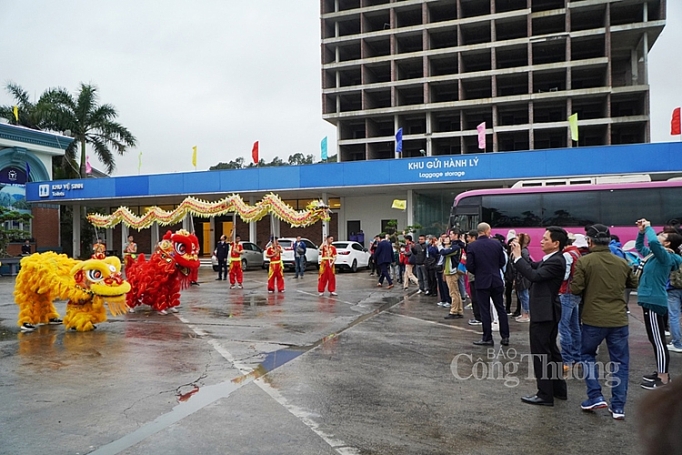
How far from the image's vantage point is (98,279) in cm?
934

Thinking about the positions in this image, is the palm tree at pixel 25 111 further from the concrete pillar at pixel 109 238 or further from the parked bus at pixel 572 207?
the parked bus at pixel 572 207

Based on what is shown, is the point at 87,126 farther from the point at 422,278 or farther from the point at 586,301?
the point at 586,301

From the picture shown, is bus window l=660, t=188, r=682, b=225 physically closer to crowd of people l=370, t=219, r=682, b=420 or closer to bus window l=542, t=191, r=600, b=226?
bus window l=542, t=191, r=600, b=226

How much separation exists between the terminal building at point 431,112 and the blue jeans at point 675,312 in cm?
1762

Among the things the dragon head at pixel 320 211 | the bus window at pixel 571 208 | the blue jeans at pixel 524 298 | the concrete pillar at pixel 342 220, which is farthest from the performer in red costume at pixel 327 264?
the concrete pillar at pixel 342 220

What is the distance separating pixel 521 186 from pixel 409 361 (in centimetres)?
1321

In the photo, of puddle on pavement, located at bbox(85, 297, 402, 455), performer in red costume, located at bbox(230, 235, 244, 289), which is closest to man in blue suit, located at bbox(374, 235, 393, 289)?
performer in red costume, located at bbox(230, 235, 244, 289)

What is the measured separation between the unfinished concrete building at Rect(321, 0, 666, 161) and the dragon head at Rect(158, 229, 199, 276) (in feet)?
105

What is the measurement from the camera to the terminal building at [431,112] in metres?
28.4

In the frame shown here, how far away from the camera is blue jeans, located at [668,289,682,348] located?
713 centimetres

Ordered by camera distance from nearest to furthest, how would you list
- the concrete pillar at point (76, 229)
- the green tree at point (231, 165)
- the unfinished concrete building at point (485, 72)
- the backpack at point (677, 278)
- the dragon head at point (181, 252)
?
1. the backpack at point (677, 278)
2. the dragon head at point (181, 252)
3. the concrete pillar at point (76, 229)
4. the unfinished concrete building at point (485, 72)
5. the green tree at point (231, 165)

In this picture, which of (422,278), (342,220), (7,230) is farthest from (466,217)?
(7,230)

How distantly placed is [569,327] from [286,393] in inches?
140

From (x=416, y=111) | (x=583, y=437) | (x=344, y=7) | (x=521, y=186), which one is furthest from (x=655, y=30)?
(x=583, y=437)
